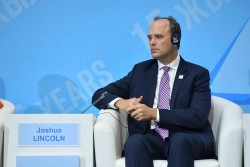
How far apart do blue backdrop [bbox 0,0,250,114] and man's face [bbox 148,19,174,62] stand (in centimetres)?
87

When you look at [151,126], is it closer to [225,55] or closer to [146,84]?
[146,84]

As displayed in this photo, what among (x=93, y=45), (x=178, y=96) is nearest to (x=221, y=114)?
(x=178, y=96)

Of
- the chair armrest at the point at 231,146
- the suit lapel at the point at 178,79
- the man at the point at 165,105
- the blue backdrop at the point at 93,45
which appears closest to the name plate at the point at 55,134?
the man at the point at 165,105

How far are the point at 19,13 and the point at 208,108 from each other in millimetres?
2021

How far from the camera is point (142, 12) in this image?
13.7 feet

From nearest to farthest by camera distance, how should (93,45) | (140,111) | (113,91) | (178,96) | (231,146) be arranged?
(231,146)
(140,111)
(178,96)
(113,91)
(93,45)

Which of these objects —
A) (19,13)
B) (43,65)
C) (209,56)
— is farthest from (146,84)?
(19,13)

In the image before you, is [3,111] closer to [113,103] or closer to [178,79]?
[113,103]

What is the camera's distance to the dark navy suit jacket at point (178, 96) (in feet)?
10.0

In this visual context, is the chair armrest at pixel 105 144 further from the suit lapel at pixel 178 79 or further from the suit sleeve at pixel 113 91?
the suit lapel at pixel 178 79

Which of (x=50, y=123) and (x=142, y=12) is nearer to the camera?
(x=50, y=123)

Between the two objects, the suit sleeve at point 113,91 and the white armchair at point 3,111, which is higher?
the suit sleeve at point 113,91

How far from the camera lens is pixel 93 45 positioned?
167 inches

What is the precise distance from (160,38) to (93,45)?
1.08 meters
